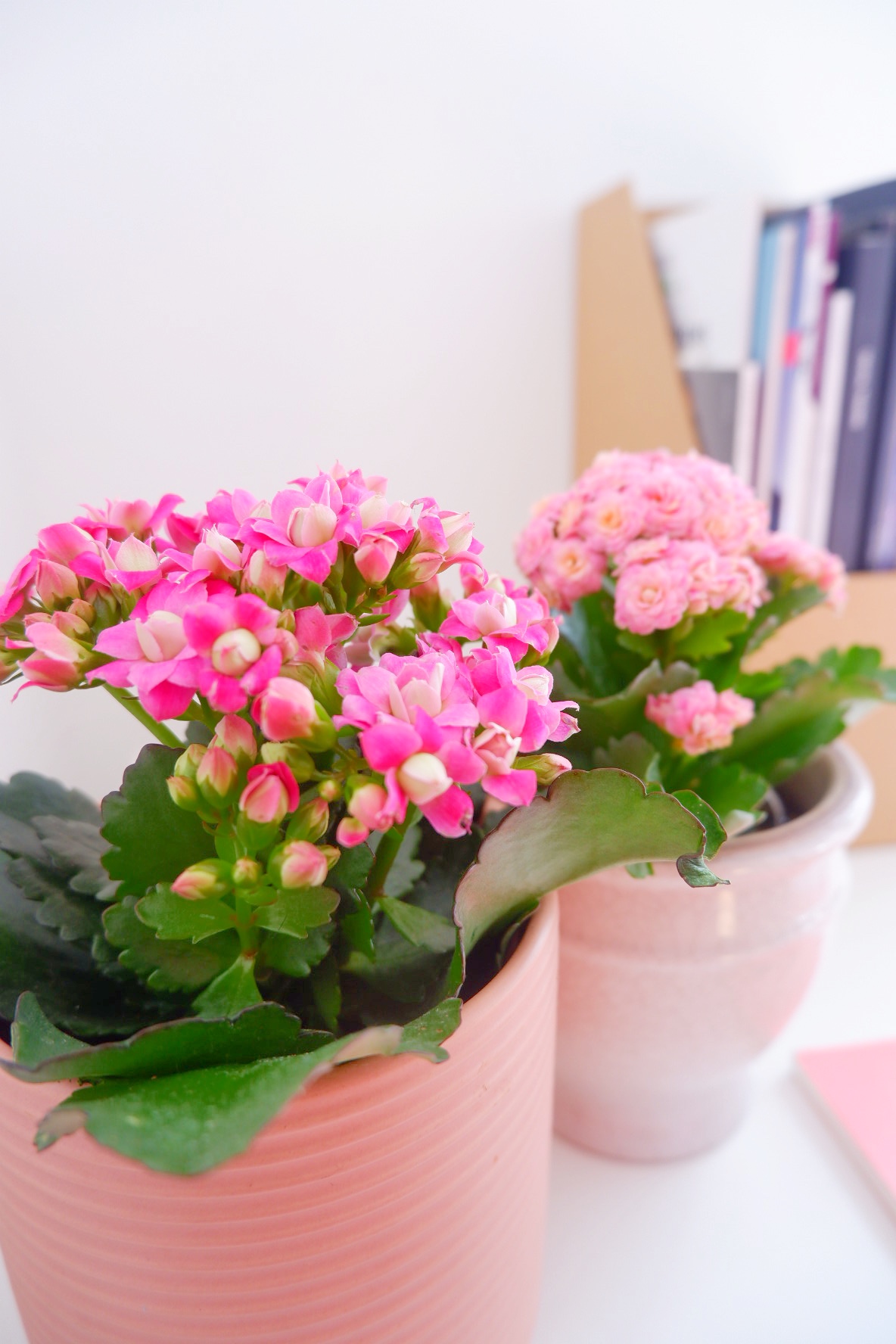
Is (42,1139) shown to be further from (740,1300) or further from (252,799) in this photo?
(740,1300)

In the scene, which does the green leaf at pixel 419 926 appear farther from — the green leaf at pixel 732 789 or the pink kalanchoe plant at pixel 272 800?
the green leaf at pixel 732 789

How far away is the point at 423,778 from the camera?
195mm

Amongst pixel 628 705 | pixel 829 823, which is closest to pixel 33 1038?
pixel 628 705

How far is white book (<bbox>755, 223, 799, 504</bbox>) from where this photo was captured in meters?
0.59

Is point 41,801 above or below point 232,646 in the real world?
below

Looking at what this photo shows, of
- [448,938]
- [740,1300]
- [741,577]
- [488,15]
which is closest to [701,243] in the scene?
[488,15]

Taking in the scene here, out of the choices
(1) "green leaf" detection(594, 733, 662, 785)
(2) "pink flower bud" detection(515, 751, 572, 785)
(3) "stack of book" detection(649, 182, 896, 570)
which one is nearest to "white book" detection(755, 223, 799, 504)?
(3) "stack of book" detection(649, 182, 896, 570)

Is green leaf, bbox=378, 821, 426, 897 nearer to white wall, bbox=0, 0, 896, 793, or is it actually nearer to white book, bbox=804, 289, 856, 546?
white wall, bbox=0, 0, 896, 793

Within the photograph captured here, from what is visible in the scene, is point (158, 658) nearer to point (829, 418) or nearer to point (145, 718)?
point (145, 718)

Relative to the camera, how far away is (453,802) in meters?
0.21

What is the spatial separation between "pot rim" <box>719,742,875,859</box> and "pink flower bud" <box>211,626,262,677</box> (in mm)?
280

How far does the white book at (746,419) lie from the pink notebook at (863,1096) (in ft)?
1.38

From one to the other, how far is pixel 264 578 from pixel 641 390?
0.50m

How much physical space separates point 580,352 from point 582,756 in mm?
446
